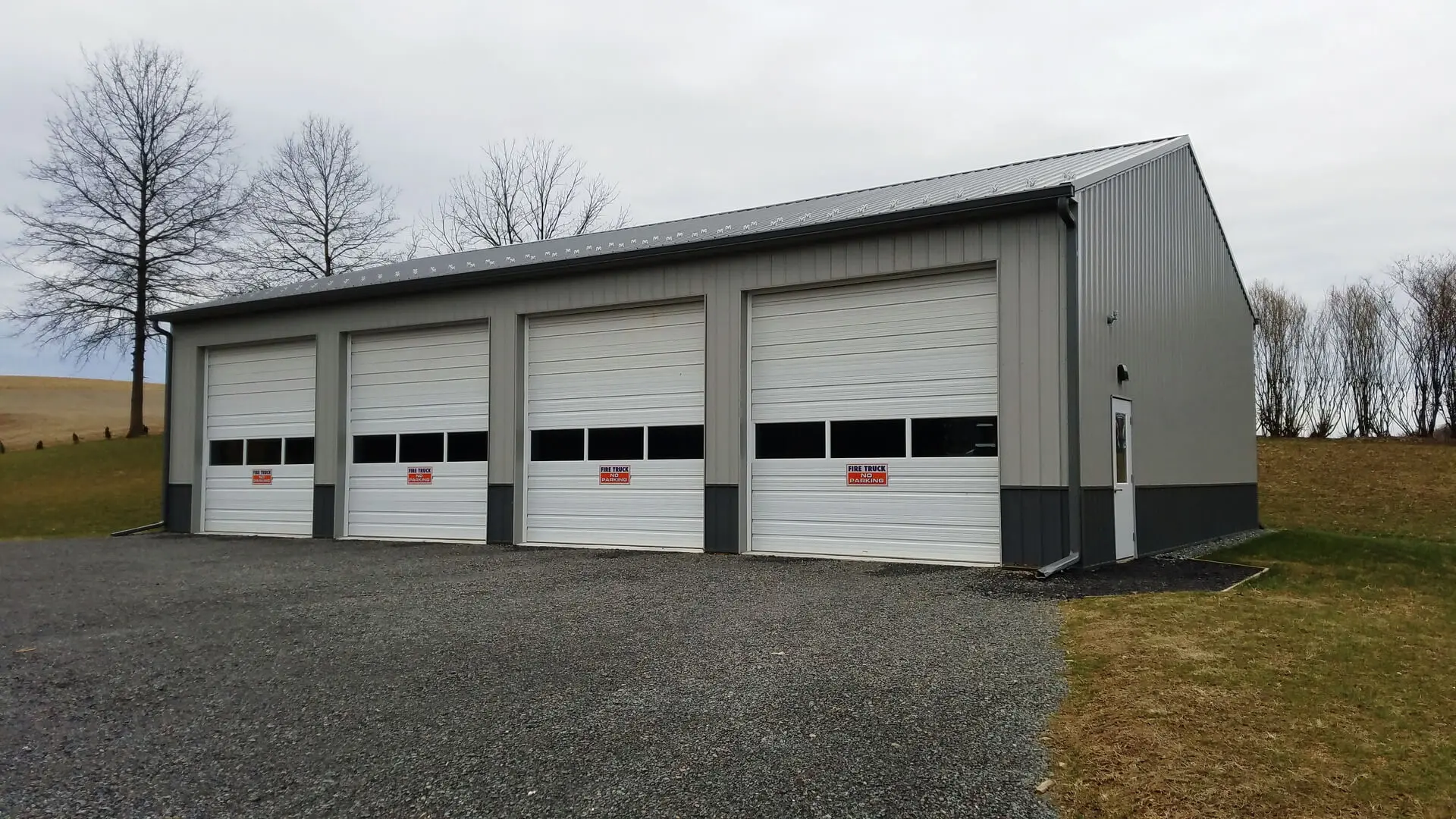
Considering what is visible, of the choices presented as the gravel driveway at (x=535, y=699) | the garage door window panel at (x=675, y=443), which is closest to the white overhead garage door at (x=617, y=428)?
the garage door window panel at (x=675, y=443)

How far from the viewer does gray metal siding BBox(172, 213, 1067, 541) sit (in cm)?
982

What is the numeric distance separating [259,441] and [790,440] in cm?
1025

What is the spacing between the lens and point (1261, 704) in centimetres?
450

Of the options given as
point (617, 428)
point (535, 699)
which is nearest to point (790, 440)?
point (617, 428)

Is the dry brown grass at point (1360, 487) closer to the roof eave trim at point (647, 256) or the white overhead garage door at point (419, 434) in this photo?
the roof eave trim at point (647, 256)

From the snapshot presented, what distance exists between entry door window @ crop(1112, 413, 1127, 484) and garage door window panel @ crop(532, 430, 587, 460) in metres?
6.99

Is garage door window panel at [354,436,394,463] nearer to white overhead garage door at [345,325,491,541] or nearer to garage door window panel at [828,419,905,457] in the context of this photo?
white overhead garage door at [345,325,491,541]

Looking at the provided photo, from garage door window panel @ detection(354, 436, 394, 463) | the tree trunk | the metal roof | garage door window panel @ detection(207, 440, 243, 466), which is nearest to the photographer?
the metal roof

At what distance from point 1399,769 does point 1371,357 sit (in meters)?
36.5

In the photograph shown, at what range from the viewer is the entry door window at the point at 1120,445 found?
10867mm

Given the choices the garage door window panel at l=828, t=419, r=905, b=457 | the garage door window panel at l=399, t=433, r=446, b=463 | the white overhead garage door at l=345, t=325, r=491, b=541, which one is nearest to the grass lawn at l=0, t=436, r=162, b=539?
the white overhead garage door at l=345, t=325, r=491, b=541

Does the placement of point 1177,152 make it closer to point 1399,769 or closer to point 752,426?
point 752,426

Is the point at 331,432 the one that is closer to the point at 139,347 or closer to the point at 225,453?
the point at 225,453

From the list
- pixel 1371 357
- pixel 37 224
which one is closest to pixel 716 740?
pixel 37 224
